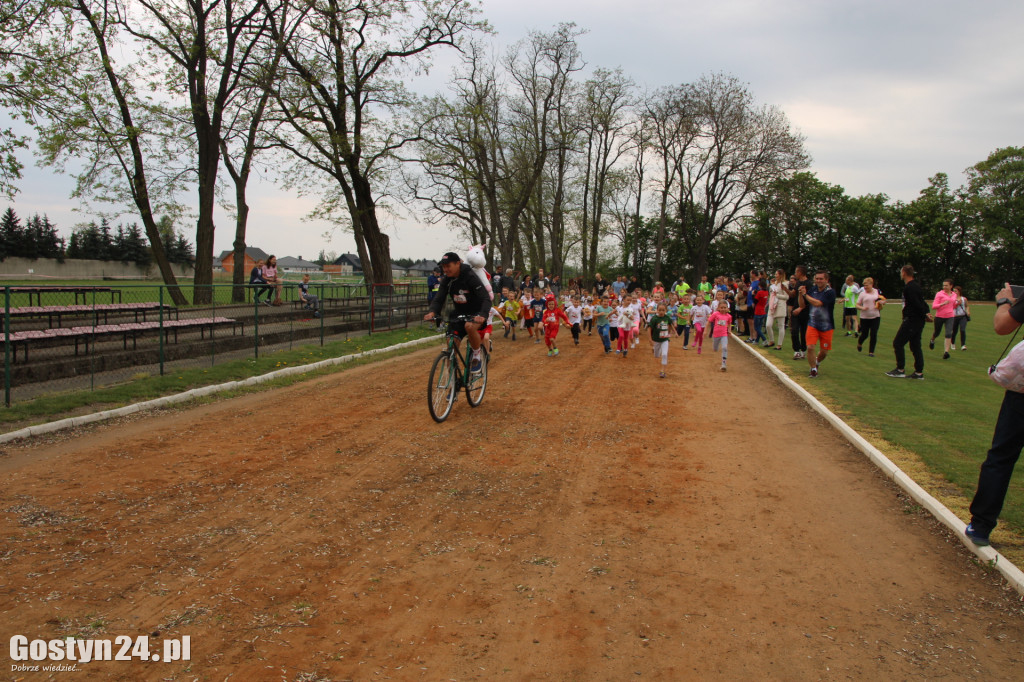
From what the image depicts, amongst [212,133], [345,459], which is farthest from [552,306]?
[212,133]

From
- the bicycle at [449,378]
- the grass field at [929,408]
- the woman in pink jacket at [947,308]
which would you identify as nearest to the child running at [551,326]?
the grass field at [929,408]

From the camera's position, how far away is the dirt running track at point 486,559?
3508 millimetres

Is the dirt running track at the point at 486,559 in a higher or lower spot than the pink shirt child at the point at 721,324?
lower

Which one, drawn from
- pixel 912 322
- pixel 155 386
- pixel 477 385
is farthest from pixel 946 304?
pixel 155 386

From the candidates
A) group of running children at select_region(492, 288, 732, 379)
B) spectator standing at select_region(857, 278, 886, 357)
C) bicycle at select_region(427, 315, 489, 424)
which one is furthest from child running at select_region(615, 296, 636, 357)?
bicycle at select_region(427, 315, 489, 424)

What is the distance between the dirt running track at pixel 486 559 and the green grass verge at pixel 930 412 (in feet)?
1.97

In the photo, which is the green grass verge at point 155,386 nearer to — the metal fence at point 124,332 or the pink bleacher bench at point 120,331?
the metal fence at point 124,332

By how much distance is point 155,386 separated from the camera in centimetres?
1049

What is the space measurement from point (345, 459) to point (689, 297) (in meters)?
14.2

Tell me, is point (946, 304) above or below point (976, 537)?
above

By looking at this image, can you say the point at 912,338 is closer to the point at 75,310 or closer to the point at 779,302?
the point at 779,302

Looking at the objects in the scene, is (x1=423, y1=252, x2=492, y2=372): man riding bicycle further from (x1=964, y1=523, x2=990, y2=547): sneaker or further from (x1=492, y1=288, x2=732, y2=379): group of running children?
(x1=964, y1=523, x2=990, y2=547): sneaker

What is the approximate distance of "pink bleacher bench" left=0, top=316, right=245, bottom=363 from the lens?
10391mm

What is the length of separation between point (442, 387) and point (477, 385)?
111cm
